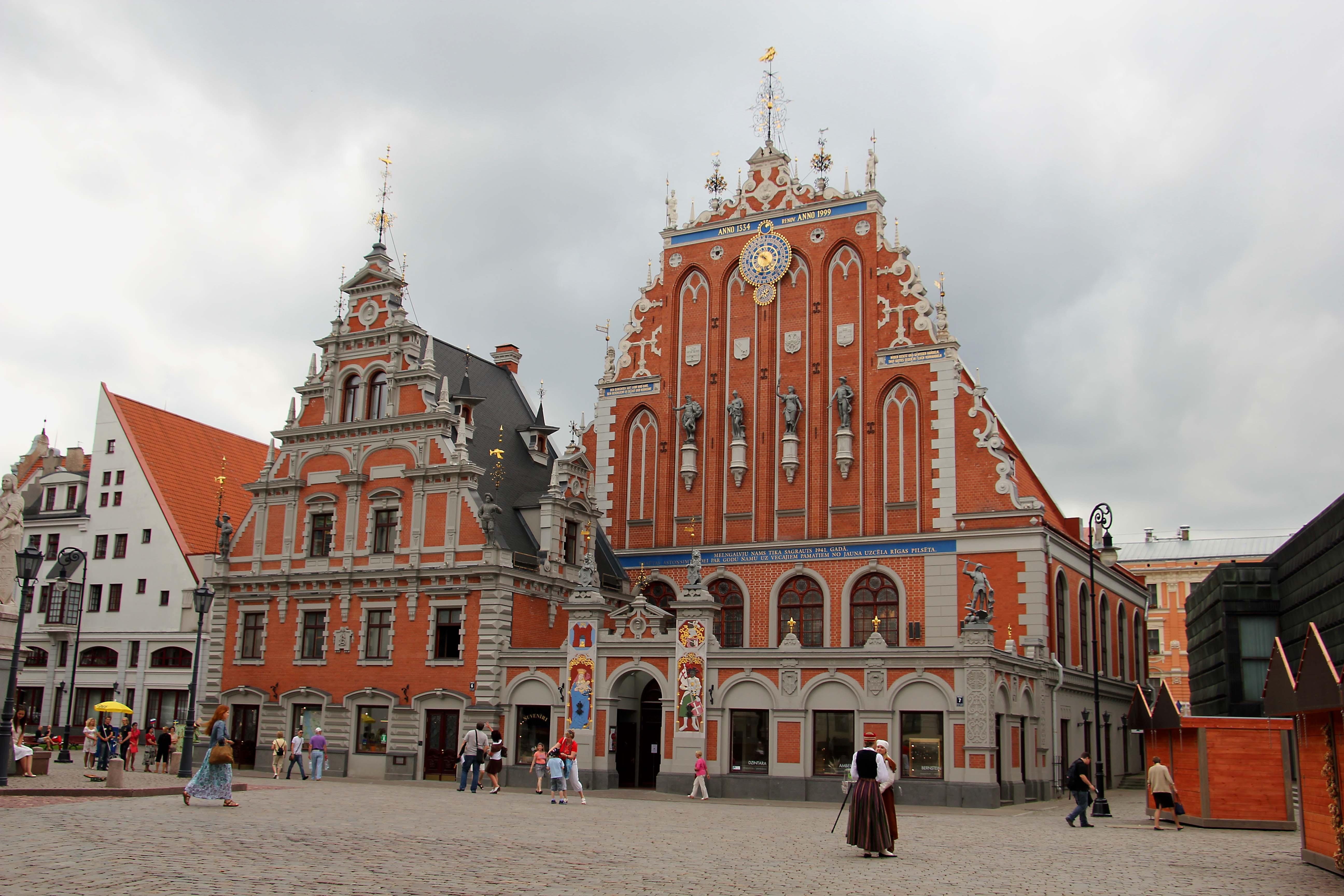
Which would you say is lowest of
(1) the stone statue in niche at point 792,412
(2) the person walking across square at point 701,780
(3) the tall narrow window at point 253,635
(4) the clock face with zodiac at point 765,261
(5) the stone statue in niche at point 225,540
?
(2) the person walking across square at point 701,780

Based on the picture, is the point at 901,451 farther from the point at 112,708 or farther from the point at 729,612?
the point at 112,708

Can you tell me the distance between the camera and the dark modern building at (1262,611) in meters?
29.9

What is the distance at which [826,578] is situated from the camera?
36.8 m

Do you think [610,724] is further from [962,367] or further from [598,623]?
[962,367]

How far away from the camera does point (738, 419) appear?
39094 mm

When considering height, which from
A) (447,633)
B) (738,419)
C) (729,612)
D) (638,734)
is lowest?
(638,734)

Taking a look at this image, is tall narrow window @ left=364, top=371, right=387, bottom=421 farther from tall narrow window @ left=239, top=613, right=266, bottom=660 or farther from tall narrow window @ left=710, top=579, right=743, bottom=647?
tall narrow window @ left=710, top=579, right=743, bottom=647

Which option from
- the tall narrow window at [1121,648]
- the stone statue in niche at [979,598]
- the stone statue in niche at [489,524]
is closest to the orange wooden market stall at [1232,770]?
the stone statue in niche at [979,598]

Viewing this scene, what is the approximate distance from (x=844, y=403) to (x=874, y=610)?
6.59m

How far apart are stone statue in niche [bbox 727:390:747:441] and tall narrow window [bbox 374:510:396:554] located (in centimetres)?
1133

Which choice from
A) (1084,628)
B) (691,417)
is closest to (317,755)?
(691,417)

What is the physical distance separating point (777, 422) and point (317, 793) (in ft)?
61.9

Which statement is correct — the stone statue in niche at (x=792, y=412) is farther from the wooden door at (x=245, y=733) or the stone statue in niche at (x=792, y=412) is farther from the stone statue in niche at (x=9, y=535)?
the stone statue in niche at (x=9, y=535)

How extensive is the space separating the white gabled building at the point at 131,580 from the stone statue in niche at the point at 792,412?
25.9 meters
